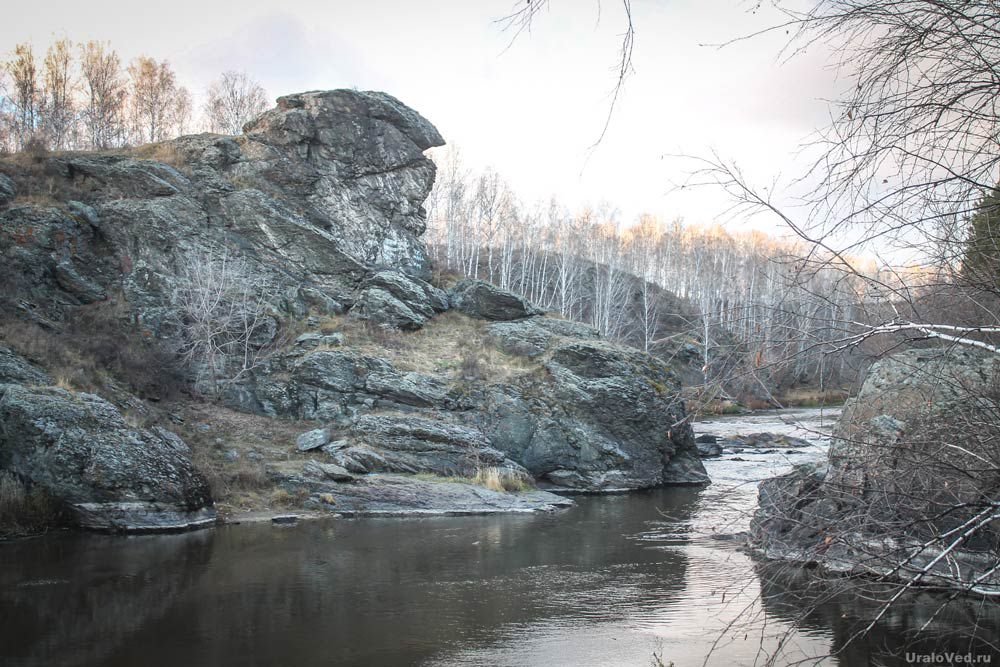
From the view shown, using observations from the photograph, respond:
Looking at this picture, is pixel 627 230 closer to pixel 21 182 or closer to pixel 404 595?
pixel 21 182

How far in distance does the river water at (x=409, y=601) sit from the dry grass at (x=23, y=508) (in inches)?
24.5

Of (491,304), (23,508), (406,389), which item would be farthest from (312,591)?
(491,304)

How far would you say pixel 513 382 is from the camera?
28.2 m

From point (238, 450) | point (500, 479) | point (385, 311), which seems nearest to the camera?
point (238, 450)

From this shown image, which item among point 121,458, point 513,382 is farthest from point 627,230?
point 121,458

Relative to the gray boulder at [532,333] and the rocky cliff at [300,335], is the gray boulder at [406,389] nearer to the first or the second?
the rocky cliff at [300,335]

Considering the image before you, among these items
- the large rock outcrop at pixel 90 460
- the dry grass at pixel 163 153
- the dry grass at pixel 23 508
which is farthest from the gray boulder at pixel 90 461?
the dry grass at pixel 163 153

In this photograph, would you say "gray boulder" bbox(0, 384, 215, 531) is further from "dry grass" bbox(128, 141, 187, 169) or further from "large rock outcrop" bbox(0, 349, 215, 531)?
"dry grass" bbox(128, 141, 187, 169)

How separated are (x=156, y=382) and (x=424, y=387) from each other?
30.5 feet

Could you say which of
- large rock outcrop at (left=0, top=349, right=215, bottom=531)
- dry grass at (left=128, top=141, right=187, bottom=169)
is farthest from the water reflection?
dry grass at (left=128, top=141, right=187, bottom=169)

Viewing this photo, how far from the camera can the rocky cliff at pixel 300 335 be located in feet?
68.6

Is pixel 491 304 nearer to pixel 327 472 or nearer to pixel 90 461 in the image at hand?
pixel 327 472

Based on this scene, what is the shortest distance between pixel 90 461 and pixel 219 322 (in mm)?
10908

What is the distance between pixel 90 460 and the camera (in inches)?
675
